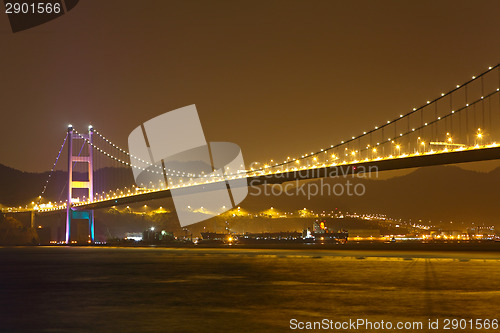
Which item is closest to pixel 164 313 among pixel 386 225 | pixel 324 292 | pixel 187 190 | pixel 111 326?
pixel 111 326

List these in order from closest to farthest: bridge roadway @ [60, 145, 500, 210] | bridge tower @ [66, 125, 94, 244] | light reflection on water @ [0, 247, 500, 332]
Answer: light reflection on water @ [0, 247, 500, 332]
bridge roadway @ [60, 145, 500, 210]
bridge tower @ [66, 125, 94, 244]

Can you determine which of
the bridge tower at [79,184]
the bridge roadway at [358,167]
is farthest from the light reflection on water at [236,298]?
the bridge tower at [79,184]

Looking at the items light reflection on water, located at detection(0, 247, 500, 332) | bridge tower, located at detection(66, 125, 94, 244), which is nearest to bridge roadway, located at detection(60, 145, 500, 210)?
bridge tower, located at detection(66, 125, 94, 244)

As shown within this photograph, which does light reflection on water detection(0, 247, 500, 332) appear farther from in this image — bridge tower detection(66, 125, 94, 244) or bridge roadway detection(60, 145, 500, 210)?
bridge tower detection(66, 125, 94, 244)

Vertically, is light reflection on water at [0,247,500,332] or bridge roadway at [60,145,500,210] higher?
bridge roadway at [60,145,500,210]

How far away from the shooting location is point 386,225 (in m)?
156

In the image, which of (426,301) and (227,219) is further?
(227,219)

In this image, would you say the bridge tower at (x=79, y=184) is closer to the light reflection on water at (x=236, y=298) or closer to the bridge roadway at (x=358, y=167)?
the bridge roadway at (x=358, y=167)

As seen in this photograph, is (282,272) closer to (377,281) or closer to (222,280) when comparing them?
(222,280)

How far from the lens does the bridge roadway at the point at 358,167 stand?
4353 centimetres

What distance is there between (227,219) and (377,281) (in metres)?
130

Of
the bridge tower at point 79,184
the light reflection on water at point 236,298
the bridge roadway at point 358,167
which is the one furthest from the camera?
the bridge tower at point 79,184

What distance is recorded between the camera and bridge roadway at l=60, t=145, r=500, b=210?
4353cm

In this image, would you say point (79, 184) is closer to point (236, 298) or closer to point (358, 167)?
point (358, 167)
